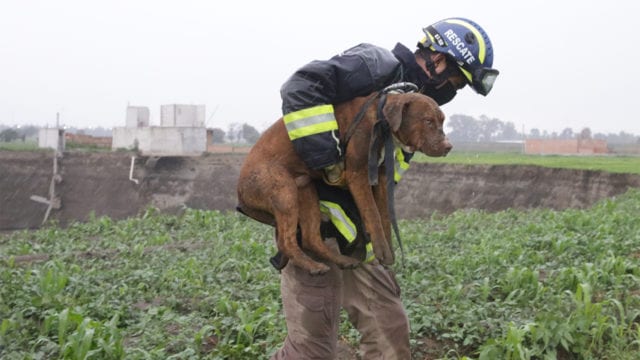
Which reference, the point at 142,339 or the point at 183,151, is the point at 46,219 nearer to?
the point at 183,151

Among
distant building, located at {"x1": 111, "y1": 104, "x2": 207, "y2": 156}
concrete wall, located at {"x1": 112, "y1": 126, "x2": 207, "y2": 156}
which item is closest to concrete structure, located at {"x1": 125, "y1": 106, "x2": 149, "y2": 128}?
distant building, located at {"x1": 111, "y1": 104, "x2": 207, "y2": 156}

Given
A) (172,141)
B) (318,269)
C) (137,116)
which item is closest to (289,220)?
(318,269)

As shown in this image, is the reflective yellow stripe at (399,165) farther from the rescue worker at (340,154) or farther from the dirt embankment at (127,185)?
the dirt embankment at (127,185)

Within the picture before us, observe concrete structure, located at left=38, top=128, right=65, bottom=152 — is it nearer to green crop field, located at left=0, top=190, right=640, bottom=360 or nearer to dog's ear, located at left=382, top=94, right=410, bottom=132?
green crop field, located at left=0, top=190, right=640, bottom=360

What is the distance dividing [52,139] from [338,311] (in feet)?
Result: 116

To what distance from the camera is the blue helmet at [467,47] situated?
3422 mm

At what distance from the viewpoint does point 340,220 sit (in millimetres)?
3311

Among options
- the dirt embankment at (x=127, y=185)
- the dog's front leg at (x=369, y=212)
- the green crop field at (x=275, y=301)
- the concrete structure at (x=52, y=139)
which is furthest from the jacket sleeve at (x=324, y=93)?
the concrete structure at (x=52, y=139)

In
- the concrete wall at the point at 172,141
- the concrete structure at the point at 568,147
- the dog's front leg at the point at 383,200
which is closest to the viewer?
the dog's front leg at the point at 383,200

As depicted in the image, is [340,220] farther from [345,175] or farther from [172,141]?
[172,141]

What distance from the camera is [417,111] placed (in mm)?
3012

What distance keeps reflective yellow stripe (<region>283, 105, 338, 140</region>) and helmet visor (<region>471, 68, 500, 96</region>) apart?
0.88m

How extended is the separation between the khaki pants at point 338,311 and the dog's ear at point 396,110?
791 mm

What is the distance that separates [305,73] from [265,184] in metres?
0.53
